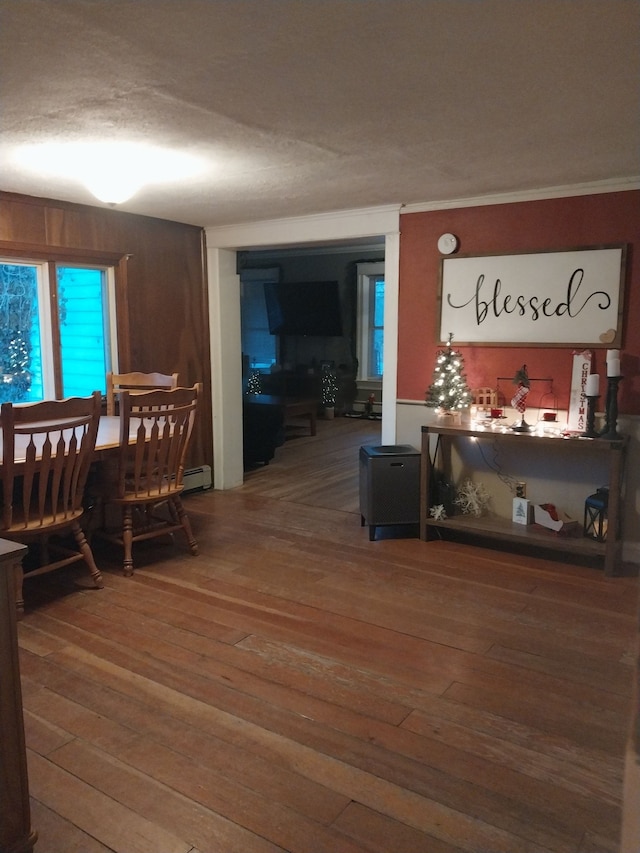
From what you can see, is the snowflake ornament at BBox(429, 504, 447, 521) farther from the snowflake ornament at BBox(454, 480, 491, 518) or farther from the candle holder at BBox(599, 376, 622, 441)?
the candle holder at BBox(599, 376, 622, 441)

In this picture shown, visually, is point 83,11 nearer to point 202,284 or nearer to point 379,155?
point 379,155

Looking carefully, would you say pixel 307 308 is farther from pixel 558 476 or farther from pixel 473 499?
pixel 558 476

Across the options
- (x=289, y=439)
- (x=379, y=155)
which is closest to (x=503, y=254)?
(x=379, y=155)

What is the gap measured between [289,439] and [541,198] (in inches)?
178

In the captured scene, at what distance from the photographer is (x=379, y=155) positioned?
9.93ft

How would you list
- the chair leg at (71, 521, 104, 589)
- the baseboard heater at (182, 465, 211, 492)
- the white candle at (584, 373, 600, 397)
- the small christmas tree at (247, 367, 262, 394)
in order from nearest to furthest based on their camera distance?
the chair leg at (71, 521, 104, 589) → the white candle at (584, 373, 600, 397) → the baseboard heater at (182, 465, 211, 492) → the small christmas tree at (247, 367, 262, 394)

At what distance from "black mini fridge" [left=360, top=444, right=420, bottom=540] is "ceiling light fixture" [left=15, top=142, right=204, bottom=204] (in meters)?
1.97

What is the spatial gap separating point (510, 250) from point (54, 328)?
9.68 feet

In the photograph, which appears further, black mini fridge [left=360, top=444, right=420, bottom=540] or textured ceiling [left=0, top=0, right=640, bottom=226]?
black mini fridge [left=360, top=444, right=420, bottom=540]

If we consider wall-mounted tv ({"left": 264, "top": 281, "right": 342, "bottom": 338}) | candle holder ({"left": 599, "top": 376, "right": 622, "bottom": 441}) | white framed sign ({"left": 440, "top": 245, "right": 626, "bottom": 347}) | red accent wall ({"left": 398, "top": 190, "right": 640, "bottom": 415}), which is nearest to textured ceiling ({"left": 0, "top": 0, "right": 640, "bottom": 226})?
red accent wall ({"left": 398, "top": 190, "right": 640, "bottom": 415})

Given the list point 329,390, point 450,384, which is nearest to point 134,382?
point 450,384

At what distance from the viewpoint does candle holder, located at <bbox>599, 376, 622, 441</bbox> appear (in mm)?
3459

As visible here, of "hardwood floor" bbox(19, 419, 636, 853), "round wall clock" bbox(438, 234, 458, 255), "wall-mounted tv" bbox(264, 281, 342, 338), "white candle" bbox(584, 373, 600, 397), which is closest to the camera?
"hardwood floor" bbox(19, 419, 636, 853)

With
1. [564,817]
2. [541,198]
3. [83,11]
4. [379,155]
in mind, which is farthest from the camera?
[541,198]
